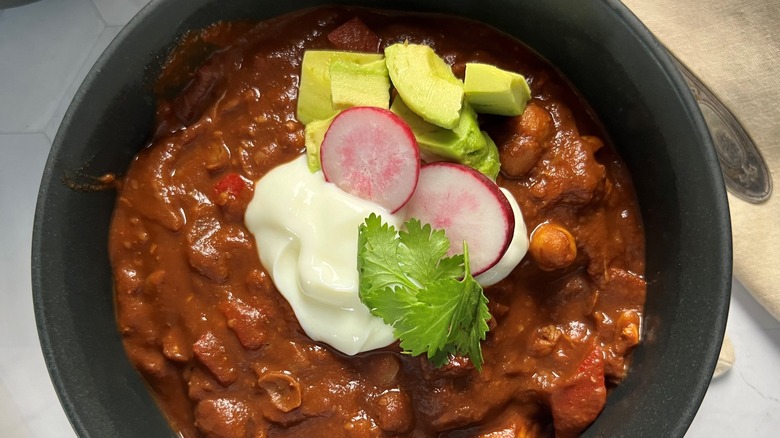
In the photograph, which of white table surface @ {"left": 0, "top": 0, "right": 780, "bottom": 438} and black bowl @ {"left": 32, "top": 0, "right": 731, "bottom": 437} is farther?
white table surface @ {"left": 0, "top": 0, "right": 780, "bottom": 438}

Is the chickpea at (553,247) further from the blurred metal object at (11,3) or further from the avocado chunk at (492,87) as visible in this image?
the blurred metal object at (11,3)

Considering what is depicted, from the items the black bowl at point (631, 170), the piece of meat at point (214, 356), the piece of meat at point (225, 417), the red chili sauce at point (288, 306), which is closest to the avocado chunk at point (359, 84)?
the red chili sauce at point (288, 306)

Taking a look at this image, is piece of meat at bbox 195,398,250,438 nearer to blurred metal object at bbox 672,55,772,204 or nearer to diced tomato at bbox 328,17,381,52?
diced tomato at bbox 328,17,381,52

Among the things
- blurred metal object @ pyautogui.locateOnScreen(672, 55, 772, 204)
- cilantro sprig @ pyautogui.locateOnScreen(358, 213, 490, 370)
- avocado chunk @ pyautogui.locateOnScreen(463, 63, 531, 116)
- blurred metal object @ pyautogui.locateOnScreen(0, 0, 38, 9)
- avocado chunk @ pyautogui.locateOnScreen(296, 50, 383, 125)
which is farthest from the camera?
blurred metal object @ pyautogui.locateOnScreen(672, 55, 772, 204)

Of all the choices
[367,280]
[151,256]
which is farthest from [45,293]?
[367,280]

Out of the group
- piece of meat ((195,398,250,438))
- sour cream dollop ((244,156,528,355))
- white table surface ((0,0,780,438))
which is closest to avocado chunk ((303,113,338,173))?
sour cream dollop ((244,156,528,355))

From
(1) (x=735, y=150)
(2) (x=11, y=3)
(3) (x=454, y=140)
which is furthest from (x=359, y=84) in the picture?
(1) (x=735, y=150)

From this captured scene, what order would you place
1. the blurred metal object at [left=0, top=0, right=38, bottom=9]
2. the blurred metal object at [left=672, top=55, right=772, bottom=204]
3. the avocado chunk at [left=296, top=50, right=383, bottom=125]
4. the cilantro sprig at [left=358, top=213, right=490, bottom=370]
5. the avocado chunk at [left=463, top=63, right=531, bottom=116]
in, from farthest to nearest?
the blurred metal object at [left=672, top=55, right=772, bottom=204] → the blurred metal object at [left=0, top=0, right=38, bottom=9] → the avocado chunk at [left=296, top=50, right=383, bottom=125] → the avocado chunk at [left=463, top=63, right=531, bottom=116] → the cilantro sprig at [left=358, top=213, right=490, bottom=370]

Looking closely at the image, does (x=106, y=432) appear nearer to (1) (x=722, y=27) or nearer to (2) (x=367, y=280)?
(2) (x=367, y=280)
